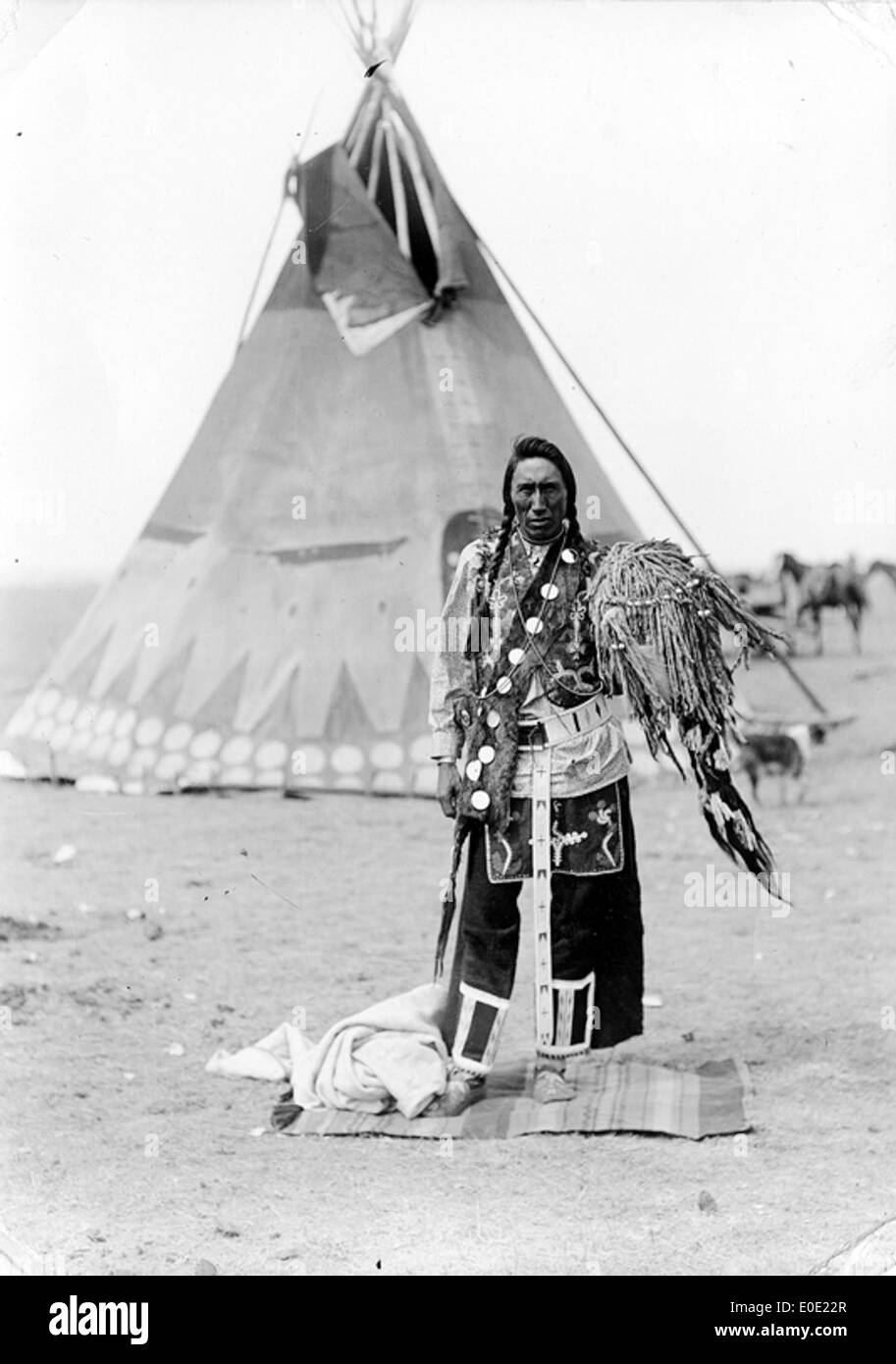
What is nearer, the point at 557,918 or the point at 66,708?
the point at 557,918

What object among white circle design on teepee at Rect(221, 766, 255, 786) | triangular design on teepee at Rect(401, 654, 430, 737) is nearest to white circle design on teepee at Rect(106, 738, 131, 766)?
white circle design on teepee at Rect(221, 766, 255, 786)

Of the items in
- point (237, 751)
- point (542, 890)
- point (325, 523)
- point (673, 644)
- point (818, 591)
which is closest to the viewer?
point (673, 644)

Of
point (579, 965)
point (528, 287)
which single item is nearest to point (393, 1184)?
point (579, 965)

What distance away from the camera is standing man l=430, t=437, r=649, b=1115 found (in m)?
4.49

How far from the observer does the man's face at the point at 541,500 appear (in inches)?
178

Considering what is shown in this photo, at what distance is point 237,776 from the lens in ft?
16.9

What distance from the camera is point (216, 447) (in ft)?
16.6

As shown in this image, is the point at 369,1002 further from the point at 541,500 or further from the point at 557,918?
the point at 541,500

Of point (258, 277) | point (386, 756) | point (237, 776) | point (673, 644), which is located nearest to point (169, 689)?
point (237, 776)

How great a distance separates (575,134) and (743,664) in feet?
5.37

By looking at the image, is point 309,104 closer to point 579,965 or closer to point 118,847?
point 118,847

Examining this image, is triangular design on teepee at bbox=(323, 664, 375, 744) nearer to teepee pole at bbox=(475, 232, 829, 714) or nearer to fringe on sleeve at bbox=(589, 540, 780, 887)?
fringe on sleeve at bbox=(589, 540, 780, 887)

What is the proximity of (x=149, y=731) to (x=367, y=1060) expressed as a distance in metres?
1.32

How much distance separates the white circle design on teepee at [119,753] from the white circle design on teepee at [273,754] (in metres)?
0.43
